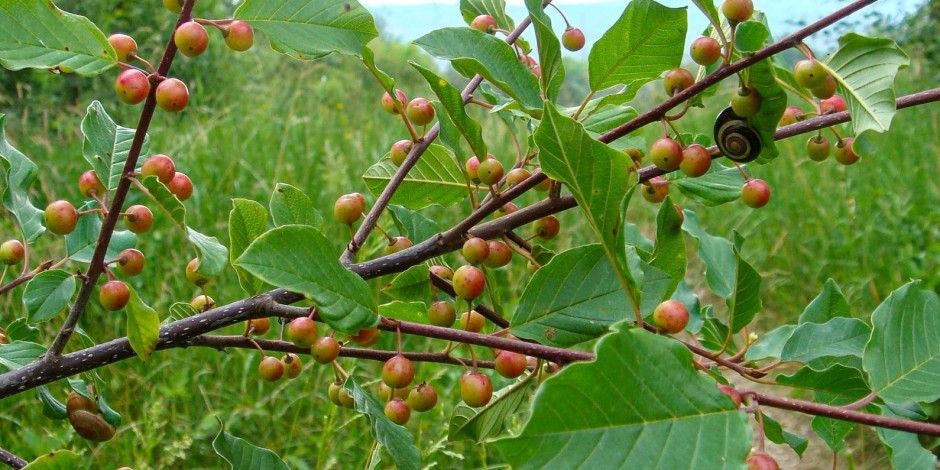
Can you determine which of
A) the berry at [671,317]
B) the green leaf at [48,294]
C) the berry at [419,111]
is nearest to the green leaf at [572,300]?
the berry at [671,317]

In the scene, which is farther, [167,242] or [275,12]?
[167,242]

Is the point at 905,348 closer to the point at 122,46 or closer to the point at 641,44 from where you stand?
the point at 641,44

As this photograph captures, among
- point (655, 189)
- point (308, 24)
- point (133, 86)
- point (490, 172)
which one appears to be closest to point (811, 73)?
point (655, 189)

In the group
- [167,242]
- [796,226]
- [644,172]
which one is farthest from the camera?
[796,226]

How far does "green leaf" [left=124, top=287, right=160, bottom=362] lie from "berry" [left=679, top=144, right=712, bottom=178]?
1.54 ft

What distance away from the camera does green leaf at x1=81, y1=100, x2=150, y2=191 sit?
0.80 meters

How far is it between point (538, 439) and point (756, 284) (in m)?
0.44

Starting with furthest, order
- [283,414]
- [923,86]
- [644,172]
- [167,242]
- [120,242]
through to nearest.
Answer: [923,86] → [167,242] → [283,414] → [120,242] → [644,172]

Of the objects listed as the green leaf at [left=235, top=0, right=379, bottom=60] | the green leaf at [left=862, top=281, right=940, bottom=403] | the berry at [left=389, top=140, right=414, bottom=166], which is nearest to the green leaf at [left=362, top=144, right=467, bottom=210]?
the berry at [left=389, top=140, right=414, bottom=166]

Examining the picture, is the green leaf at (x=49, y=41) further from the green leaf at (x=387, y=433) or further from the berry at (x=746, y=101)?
the berry at (x=746, y=101)

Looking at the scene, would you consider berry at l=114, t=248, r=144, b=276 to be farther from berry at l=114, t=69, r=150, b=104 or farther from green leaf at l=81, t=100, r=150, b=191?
berry at l=114, t=69, r=150, b=104

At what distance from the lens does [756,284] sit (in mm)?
809

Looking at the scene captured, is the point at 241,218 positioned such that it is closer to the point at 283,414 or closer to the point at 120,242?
the point at 120,242

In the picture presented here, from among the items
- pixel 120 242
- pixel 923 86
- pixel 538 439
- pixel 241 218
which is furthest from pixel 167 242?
pixel 923 86
